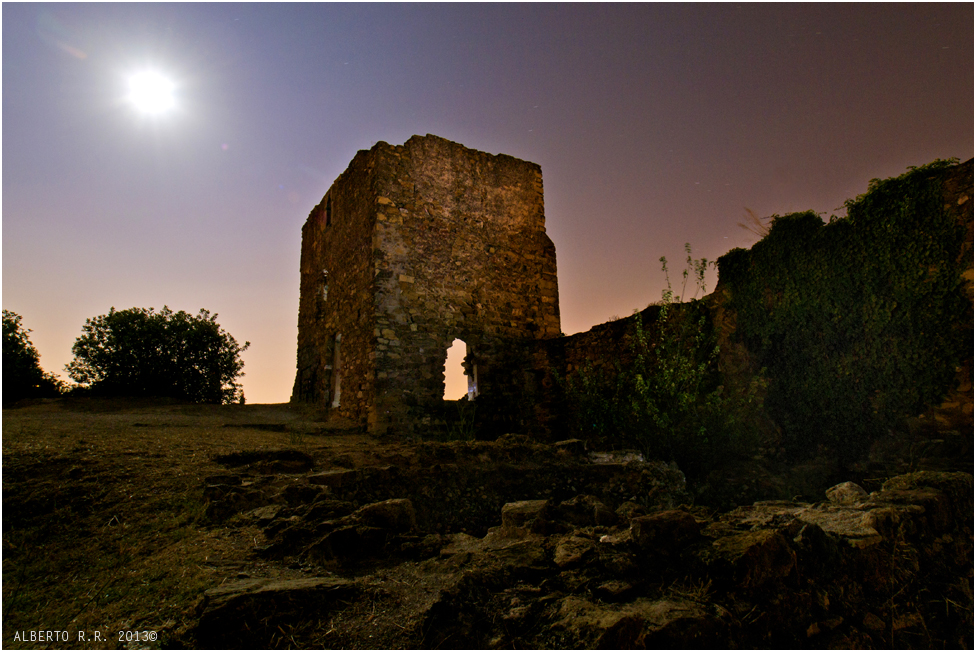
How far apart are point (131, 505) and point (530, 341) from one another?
7457mm

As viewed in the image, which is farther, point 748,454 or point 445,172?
point 445,172

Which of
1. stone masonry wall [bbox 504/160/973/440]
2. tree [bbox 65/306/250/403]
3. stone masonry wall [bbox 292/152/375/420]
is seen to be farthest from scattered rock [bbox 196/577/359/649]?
tree [bbox 65/306/250/403]

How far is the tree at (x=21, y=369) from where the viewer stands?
13.1m

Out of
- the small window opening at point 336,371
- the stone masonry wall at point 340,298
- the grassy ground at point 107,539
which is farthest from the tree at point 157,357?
the grassy ground at point 107,539

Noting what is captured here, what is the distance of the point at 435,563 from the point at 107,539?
6.31ft

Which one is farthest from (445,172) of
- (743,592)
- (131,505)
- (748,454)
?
(743,592)

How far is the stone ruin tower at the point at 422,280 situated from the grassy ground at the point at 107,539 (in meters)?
3.66

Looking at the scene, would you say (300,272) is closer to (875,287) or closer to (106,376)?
(106,376)

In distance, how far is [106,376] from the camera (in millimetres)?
13789

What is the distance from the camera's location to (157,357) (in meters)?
14.4

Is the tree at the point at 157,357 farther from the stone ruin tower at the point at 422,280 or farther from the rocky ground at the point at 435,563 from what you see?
the rocky ground at the point at 435,563

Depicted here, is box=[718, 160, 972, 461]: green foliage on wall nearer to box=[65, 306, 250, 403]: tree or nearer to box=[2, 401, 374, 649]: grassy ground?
box=[2, 401, 374, 649]: grassy ground

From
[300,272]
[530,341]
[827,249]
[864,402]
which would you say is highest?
[300,272]

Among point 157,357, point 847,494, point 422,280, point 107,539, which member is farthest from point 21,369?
point 847,494
